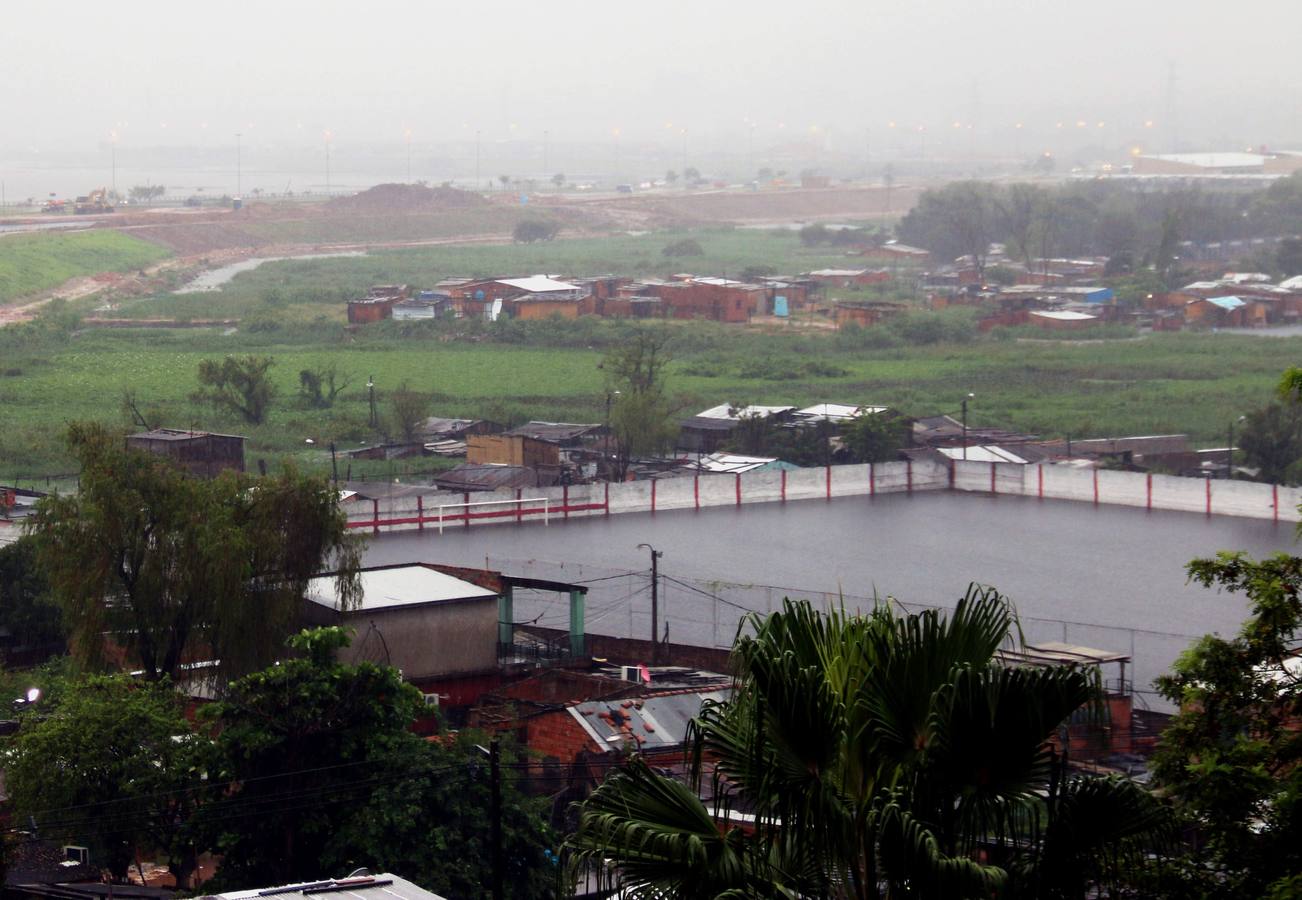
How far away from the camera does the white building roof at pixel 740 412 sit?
17.1 meters

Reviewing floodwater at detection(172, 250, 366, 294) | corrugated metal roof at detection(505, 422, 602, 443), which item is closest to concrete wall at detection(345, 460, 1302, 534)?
corrugated metal roof at detection(505, 422, 602, 443)

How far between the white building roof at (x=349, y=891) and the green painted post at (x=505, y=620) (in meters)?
4.10

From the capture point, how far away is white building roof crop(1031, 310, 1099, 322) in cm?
2822

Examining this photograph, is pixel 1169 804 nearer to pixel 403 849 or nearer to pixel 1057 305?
pixel 403 849

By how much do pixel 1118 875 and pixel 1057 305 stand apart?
2841 centimetres

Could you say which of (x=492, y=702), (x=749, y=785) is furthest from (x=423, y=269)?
(x=749, y=785)

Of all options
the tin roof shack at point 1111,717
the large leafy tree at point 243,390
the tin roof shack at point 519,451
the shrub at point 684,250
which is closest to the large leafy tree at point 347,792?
the tin roof shack at point 1111,717

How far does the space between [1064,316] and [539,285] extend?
8.39 meters

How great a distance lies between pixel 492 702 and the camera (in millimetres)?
8055

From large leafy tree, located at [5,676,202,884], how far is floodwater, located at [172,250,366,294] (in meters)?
29.5

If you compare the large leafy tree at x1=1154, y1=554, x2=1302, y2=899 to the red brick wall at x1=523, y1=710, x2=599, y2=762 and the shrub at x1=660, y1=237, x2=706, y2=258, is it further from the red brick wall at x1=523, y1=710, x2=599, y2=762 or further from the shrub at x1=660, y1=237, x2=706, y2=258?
the shrub at x1=660, y1=237, x2=706, y2=258

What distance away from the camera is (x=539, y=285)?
30.1 metres

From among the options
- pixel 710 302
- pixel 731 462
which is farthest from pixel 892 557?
pixel 710 302

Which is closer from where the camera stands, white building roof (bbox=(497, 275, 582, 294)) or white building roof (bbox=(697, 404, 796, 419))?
white building roof (bbox=(697, 404, 796, 419))
